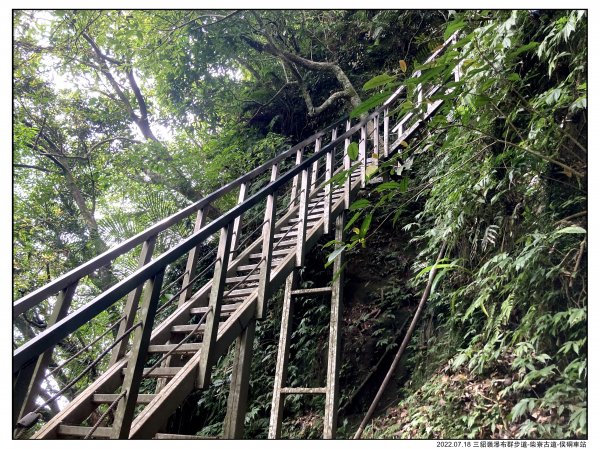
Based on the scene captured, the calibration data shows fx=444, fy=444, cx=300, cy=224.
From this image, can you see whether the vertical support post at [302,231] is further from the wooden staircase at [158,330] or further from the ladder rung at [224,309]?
the ladder rung at [224,309]

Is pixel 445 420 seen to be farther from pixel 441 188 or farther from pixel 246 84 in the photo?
pixel 246 84

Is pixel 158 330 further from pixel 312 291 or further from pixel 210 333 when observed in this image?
pixel 312 291

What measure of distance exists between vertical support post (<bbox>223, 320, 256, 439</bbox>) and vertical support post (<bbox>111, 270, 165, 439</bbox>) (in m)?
1.14

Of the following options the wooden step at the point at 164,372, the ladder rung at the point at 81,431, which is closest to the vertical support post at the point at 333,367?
the wooden step at the point at 164,372

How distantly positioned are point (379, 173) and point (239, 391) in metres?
2.05

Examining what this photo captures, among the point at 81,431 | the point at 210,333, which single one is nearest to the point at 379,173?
the point at 210,333

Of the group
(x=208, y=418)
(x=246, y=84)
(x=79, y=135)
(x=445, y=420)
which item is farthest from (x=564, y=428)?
(x=79, y=135)

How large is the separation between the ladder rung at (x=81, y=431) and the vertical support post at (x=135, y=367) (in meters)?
0.24

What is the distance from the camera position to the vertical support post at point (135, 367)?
7.95ft

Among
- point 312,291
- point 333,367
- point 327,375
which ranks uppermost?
point 312,291

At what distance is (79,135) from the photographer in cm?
1173

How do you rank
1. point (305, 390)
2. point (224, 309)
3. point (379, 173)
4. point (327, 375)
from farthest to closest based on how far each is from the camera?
point (327, 375)
point (305, 390)
point (224, 309)
point (379, 173)

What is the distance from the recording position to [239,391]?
140 inches

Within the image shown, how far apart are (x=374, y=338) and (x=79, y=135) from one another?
9903 mm
